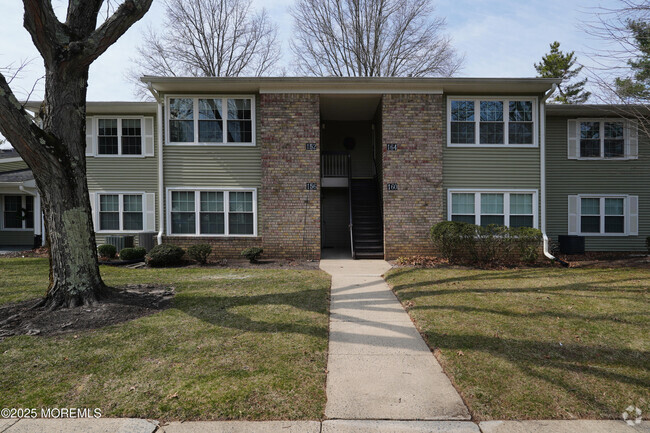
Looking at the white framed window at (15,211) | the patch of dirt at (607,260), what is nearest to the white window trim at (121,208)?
the white framed window at (15,211)

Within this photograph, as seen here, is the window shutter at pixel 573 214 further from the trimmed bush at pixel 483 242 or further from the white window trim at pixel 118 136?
the white window trim at pixel 118 136

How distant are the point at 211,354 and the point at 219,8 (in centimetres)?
2511

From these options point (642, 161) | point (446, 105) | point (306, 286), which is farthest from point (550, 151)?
point (306, 286)

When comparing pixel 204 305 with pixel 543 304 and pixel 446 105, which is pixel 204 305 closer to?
pixel 543 304

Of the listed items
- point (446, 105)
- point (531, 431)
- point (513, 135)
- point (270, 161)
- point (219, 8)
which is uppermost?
point (219, 8)

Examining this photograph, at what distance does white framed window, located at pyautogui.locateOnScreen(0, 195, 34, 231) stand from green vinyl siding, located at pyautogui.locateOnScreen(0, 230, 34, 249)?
0.45 feet

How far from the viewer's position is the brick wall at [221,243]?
1182cm

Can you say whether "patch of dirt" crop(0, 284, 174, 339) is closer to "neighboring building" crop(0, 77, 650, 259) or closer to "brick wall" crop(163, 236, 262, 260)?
"brick wall" crop(163, 236, 262, 260)

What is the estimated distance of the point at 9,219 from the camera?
1595 centimetres

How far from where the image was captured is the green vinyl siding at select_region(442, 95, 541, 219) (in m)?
11.9

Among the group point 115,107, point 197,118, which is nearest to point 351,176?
point 197,118

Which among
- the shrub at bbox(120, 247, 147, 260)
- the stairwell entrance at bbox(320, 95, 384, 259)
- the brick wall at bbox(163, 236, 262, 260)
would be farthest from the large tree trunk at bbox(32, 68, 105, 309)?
the stairwell entrance at bbox(320, 95, 384, 259)

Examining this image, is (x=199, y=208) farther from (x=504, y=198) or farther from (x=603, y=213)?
(x=603, y=213)

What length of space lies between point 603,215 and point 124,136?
1782 centimetres
